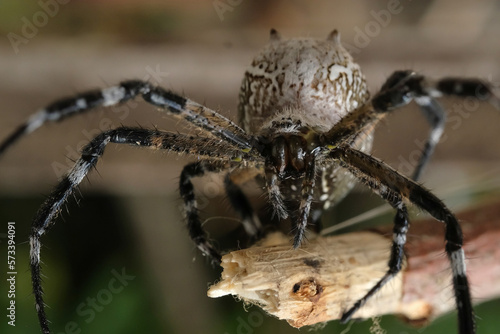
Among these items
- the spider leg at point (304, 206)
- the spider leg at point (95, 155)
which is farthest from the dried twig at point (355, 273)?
the spider leg at point (95, 155)

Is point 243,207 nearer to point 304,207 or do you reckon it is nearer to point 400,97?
point 304,207

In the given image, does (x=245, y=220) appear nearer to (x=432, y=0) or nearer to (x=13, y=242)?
(x=13, y=242)

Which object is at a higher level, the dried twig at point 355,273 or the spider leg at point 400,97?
the spider leg at point 400,97
